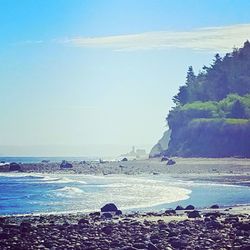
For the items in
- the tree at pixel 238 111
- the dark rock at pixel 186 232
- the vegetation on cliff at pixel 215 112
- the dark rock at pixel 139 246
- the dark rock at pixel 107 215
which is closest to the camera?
the dark rock at pixel 139 246

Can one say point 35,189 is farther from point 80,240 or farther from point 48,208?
point 80,240

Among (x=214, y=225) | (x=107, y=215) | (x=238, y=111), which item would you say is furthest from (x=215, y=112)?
(x=214, y=225)

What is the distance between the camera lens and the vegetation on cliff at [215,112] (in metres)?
116

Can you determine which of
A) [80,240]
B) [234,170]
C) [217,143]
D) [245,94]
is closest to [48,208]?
[80,240]

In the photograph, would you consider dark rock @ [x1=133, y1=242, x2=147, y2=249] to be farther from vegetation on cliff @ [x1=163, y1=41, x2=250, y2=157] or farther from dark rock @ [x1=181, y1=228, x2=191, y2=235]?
vegetation on cliff @ [x1=163, y1=41, x2=250, y2=157]

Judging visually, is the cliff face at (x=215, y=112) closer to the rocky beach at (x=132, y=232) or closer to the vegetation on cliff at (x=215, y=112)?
the vegetation on cliff at (x=215, y=112)

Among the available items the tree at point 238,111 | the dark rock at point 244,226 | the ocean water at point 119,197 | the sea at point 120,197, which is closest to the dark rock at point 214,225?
the dark rock at point 244,226

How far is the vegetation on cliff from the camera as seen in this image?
380 feet

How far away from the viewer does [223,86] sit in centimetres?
14775

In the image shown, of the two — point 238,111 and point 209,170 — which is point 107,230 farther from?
point 238,111

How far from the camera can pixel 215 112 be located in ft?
415

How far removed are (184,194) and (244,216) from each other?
19571 millimetres

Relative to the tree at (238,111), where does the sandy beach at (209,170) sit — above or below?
below

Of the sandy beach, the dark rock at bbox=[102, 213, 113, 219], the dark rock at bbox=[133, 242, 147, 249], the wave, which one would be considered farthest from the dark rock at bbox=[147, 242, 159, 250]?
the sandy beach
